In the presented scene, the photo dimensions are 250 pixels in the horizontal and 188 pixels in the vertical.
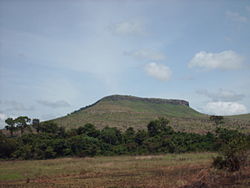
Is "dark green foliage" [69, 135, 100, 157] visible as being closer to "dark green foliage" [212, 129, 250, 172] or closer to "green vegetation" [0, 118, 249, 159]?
"green vegetation" [0, 118, 249, 159]

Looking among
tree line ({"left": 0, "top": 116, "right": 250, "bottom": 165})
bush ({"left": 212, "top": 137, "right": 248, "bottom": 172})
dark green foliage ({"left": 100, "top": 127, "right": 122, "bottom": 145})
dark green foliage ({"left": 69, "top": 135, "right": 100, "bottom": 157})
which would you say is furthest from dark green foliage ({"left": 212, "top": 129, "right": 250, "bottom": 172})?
dark green foliage ({"left": 100, "top": 127, "right": 122, "bottom": 145})

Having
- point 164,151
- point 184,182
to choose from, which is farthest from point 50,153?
point 184,182

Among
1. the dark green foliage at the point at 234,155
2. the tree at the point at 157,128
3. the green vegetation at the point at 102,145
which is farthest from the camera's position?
the tree at the point at 157,128

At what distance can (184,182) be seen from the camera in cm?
2541

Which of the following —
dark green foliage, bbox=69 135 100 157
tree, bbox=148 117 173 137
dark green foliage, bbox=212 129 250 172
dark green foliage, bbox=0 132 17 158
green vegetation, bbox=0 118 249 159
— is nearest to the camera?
dark green foliage, bbox=212 129 250 172

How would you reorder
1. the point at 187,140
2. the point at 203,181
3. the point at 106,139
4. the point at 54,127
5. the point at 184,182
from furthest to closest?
1. the point at 54,127
2. the point at 106,139
3. the point at 187,140
4. the point at 184,182
5. the point at 203,181

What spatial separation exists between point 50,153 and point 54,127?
61.0 ft

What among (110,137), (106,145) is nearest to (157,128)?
(110,137)

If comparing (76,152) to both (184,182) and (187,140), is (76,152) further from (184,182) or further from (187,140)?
(184,182)

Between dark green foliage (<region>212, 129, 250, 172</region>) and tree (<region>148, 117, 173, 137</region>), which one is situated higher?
tree (<region>148, 117, 173, 137</region>)

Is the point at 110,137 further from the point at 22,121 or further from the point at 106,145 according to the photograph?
the point at 22,121

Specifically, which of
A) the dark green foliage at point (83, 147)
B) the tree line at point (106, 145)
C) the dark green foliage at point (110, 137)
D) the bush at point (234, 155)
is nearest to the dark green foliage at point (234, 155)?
the bush at point (234, 155)

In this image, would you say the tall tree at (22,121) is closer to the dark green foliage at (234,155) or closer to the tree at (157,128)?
the tree at (157,128)

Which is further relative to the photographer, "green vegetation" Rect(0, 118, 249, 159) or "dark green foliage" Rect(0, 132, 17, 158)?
"dark green foliage" Rect(0, 132, 17, 158)
